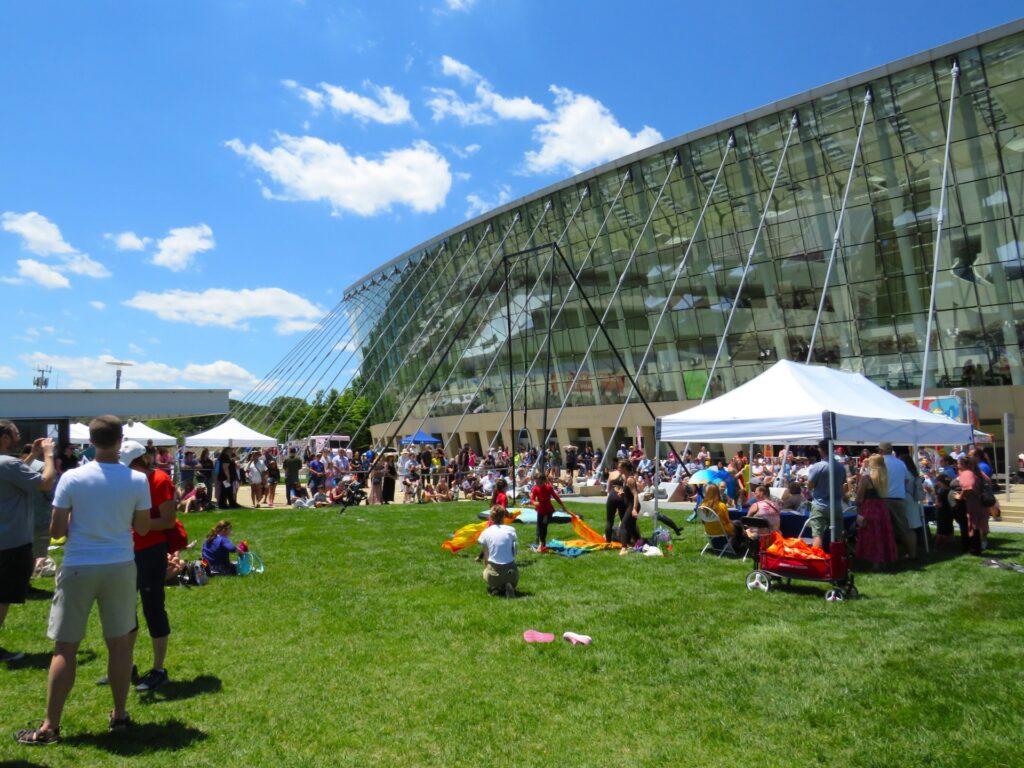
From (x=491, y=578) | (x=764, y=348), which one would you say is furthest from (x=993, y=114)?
(x=491, y=578)

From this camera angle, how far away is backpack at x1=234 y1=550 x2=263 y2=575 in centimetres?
1022

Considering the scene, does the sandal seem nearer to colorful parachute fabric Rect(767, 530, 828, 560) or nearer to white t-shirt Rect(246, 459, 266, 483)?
colorful parachute fabric Rect(767, 530, 828, 560)

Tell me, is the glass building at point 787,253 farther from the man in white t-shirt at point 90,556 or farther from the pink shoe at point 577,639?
the man in white t-shirt at point 90,556

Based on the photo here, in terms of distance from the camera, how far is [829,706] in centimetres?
488

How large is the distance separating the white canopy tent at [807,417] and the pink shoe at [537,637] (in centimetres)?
482

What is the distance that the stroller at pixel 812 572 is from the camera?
8.34 meters

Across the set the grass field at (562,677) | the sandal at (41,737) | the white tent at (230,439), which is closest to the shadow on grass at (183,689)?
the grass field at (562,677)

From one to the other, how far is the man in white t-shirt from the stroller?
7.05 meters

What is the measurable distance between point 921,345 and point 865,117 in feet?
31.1

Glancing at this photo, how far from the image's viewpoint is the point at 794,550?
8742 mm

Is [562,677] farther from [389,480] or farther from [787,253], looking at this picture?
[787,253]

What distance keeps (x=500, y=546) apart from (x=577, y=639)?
7.37ft

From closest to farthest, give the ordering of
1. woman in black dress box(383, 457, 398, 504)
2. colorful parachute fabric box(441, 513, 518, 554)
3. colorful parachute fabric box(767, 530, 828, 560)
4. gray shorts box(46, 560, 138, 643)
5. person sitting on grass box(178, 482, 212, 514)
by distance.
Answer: gray shorts box(46, 560, 138, 643) → colorful parachute fabric box(767, 530, 828, 560) → colorful parachute fabric box(441, 513, 518, 554) → person sitting on grass box(178, 482, 212, 514) → woman in black dress box(383, 457, 398, 504)

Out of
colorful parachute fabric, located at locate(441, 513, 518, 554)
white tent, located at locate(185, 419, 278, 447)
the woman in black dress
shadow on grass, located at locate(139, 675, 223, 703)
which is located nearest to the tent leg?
colorful parachute fabric, located at locate(441, 513, 518, 554)
